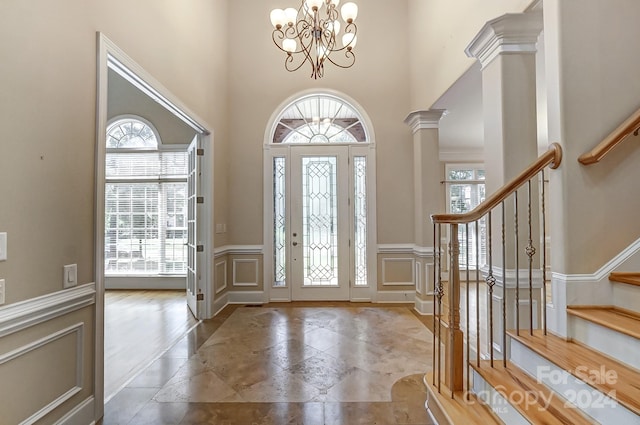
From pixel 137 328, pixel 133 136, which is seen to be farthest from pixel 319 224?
pixel 133 136

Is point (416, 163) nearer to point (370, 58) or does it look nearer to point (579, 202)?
point (370, 58)

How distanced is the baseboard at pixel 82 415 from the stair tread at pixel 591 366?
2667mm

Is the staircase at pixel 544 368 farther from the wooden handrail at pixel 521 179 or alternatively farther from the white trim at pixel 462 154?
the white trim at pixel 462 154

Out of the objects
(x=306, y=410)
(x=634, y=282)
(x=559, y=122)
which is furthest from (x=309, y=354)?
(x=559, y=122)

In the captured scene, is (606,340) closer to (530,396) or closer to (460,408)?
(530,396)

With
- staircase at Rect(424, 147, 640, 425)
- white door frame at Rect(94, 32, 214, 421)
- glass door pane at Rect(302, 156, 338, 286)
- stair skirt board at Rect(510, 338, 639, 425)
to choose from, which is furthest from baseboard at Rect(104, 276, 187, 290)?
stair skirt board at Rect(510, 338, 639, 425)

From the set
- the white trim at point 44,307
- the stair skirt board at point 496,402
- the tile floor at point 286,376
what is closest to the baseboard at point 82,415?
the tile floor at point 286,376

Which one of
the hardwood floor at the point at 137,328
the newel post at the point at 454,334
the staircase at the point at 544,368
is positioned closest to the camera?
the staircase at the point at 544,368

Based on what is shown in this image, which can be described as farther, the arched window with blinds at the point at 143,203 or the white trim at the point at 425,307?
the arched window with blinds at the point at 143,203

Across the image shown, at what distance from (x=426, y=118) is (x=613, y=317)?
3220mm

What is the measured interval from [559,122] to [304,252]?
11.8ft

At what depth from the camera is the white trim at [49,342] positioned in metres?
1.51

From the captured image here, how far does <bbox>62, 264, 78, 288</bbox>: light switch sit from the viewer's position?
1.80 metres

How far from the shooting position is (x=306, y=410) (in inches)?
84.0
